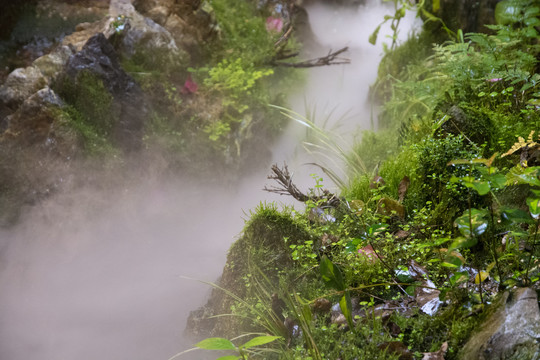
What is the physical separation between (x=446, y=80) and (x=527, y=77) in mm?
1204

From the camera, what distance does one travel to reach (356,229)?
8.95 feet

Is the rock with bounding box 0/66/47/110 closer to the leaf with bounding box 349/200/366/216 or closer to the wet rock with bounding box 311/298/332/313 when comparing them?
the leaf with bounding box 349/200/366/216

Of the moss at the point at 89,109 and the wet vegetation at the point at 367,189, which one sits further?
the moss at the point at 89,109

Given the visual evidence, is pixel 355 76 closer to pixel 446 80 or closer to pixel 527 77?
pixel 446 80

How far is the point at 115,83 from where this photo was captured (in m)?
4.25

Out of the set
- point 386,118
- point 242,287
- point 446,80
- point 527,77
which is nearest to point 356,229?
point 242,287

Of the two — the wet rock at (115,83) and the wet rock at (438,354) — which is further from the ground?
the wet rock at (115,83)

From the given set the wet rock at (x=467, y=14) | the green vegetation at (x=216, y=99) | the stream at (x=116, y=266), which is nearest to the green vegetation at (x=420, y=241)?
the stream at (x=116, y=266)

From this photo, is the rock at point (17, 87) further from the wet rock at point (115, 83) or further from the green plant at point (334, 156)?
the green plant at point (334, 156)

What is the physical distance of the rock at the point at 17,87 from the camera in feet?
12.8

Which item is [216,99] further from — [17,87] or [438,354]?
[438,354]

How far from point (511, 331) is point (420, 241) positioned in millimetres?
922

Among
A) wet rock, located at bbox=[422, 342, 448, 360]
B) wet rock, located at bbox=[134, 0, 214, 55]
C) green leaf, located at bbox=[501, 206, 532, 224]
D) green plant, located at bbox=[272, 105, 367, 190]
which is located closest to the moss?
wet rock, located at bbox=[134, 0, 214, 55]

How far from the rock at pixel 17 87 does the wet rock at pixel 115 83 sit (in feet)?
0.91
